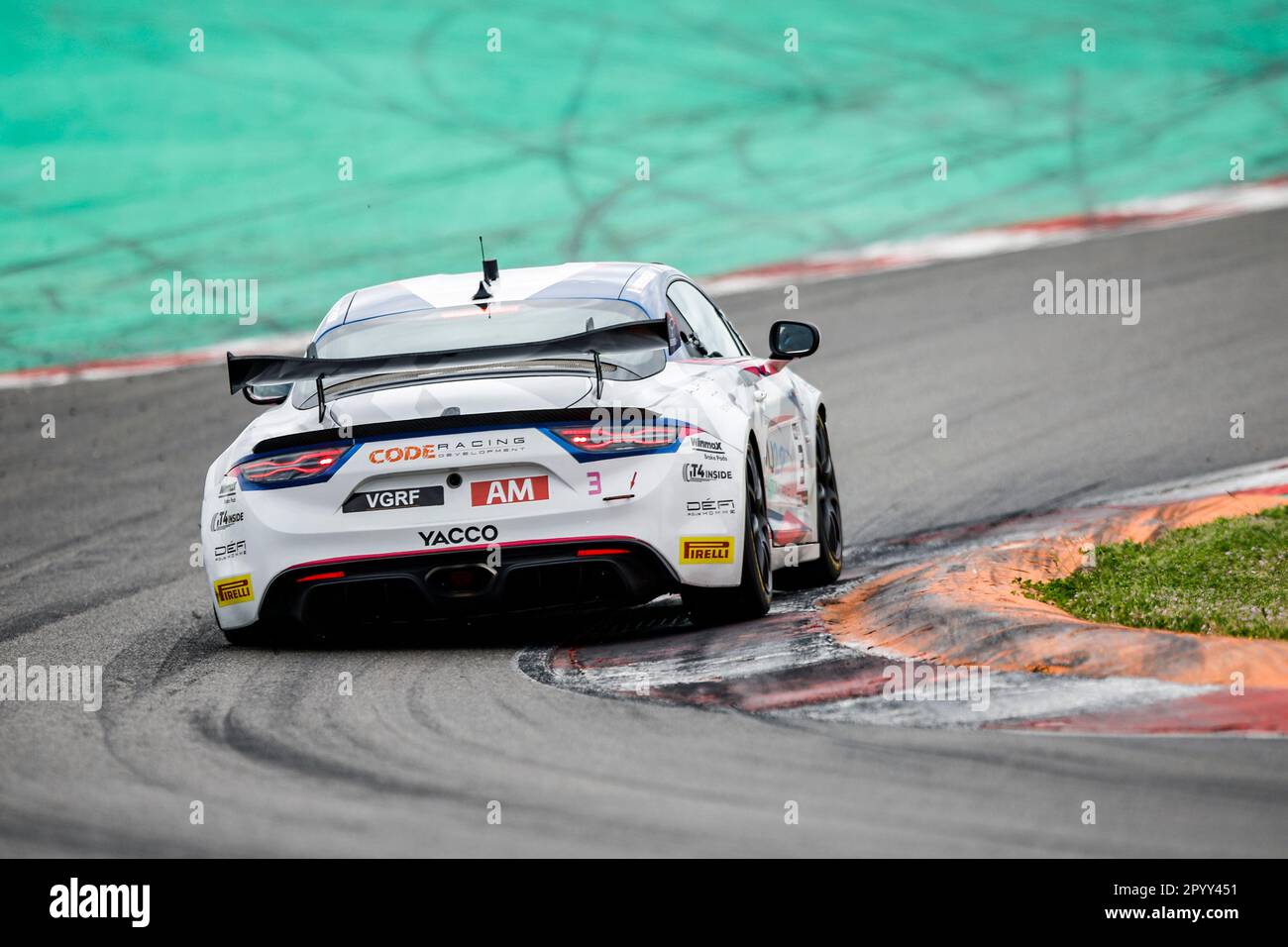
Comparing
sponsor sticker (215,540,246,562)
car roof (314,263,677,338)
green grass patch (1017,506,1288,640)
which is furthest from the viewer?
car roof (314,263,677,338)

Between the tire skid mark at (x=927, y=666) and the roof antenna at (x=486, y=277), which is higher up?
the roof antenna at (x=486, y=277)

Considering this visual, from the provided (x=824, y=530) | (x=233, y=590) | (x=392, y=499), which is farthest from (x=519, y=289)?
(x=824, y=530)

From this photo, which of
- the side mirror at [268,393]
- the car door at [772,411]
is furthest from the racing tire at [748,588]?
the side mirror at [268,393]

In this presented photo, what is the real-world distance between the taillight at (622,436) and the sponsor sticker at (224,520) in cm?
123

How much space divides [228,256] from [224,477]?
55.6ft

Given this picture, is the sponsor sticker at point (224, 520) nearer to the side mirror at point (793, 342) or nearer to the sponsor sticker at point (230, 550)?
the sponsor sticker at point (230, 550)

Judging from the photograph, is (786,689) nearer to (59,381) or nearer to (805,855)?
(805,855)

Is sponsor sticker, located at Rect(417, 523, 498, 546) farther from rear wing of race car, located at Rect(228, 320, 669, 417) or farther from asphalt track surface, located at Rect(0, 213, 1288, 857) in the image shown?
rear wing of race car, located at Rect(228, 320, 669, 417)

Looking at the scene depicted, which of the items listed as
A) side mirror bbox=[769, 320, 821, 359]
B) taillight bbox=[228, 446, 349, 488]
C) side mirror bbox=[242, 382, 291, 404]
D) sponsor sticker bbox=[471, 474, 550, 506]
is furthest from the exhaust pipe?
side mirror bbox=[769, 320, 821, 359]

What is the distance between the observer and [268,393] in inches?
318

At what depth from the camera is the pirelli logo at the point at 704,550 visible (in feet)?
22.9

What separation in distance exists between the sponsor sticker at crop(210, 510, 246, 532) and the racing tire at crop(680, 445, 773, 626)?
1642 millimetres

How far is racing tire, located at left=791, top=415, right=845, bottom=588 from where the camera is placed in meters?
8.77
